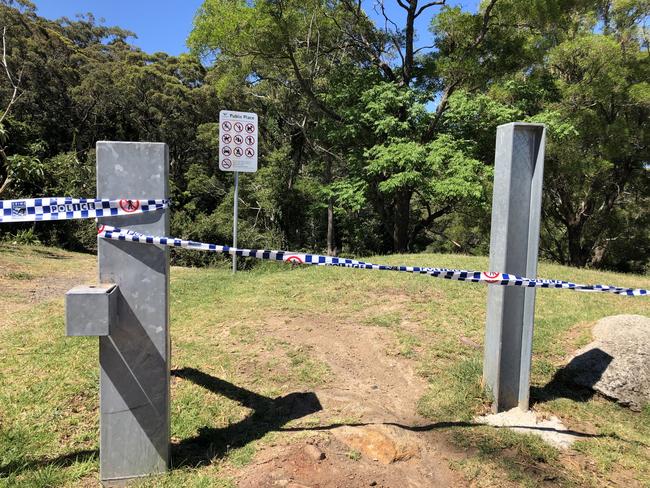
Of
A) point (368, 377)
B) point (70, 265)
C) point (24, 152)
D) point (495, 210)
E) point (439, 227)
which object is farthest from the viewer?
point (439, 227)

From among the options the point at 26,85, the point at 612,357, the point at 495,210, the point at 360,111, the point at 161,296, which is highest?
the point at 26,85

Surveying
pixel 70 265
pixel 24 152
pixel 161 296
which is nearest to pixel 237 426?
pixel 161 296

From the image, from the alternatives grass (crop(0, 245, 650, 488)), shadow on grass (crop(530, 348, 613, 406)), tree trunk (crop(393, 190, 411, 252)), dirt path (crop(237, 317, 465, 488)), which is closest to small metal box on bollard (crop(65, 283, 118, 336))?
grass (crop(0, 245, 650, 488))

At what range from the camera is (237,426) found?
295 centimetres

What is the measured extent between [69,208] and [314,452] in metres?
1.86

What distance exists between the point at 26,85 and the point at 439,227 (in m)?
22.9

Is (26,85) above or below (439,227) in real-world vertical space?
above

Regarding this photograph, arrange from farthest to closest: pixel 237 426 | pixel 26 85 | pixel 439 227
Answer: pixel 439 227
pixel 26 85
pixel 237 426

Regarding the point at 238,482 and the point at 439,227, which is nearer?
the point at 238,482

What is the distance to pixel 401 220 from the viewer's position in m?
16.2

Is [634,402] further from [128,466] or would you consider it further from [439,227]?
[439,227]

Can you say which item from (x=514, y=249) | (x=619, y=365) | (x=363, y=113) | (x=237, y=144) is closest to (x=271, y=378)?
(x=514, y=249)

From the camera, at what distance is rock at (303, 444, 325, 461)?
2506 millimetres

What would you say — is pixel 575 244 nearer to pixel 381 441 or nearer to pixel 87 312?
pixel 381 441
